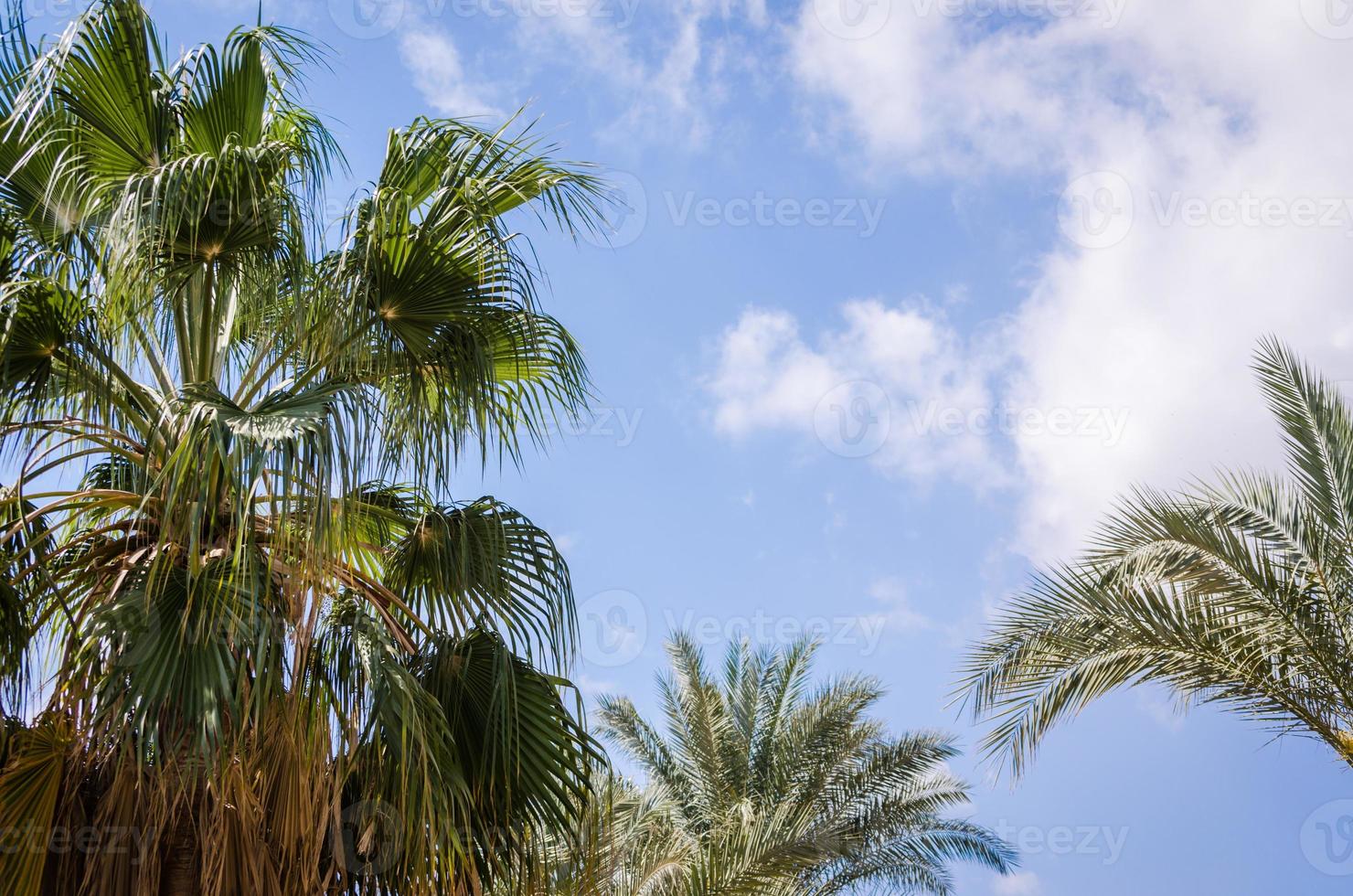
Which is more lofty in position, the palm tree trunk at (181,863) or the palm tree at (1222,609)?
the palm tree at (1222,609)

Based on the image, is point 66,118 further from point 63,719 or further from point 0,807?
point 0,807

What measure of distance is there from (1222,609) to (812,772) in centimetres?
797

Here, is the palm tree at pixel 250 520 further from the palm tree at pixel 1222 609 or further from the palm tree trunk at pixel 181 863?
the palm tree at pixel 1222 609

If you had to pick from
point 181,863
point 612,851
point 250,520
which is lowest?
point 181,863

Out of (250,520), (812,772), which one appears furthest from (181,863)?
(812,772)

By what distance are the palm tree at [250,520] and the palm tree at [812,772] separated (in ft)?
32.1

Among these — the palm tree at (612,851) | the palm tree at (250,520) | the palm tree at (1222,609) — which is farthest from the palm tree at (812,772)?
the palm tree at (250,520)

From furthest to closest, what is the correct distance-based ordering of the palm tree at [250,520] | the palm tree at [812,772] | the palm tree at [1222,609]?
the palm tree at [812,772]
the palm tree at [1222,609]
the palm tree at [250,520]

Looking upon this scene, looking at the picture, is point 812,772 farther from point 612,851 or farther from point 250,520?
point 250,520

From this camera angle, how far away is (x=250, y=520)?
5852 millimetres

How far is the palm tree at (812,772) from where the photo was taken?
1650 cm

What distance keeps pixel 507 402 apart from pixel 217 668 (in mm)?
2901

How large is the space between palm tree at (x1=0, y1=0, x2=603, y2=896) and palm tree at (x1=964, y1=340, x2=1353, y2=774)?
4.96 meters

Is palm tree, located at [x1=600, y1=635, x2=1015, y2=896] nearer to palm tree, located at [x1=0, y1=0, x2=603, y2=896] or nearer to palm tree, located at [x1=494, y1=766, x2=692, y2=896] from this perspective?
palm tree, located at [x1=494, y1=766, x2=692, y2=896]
